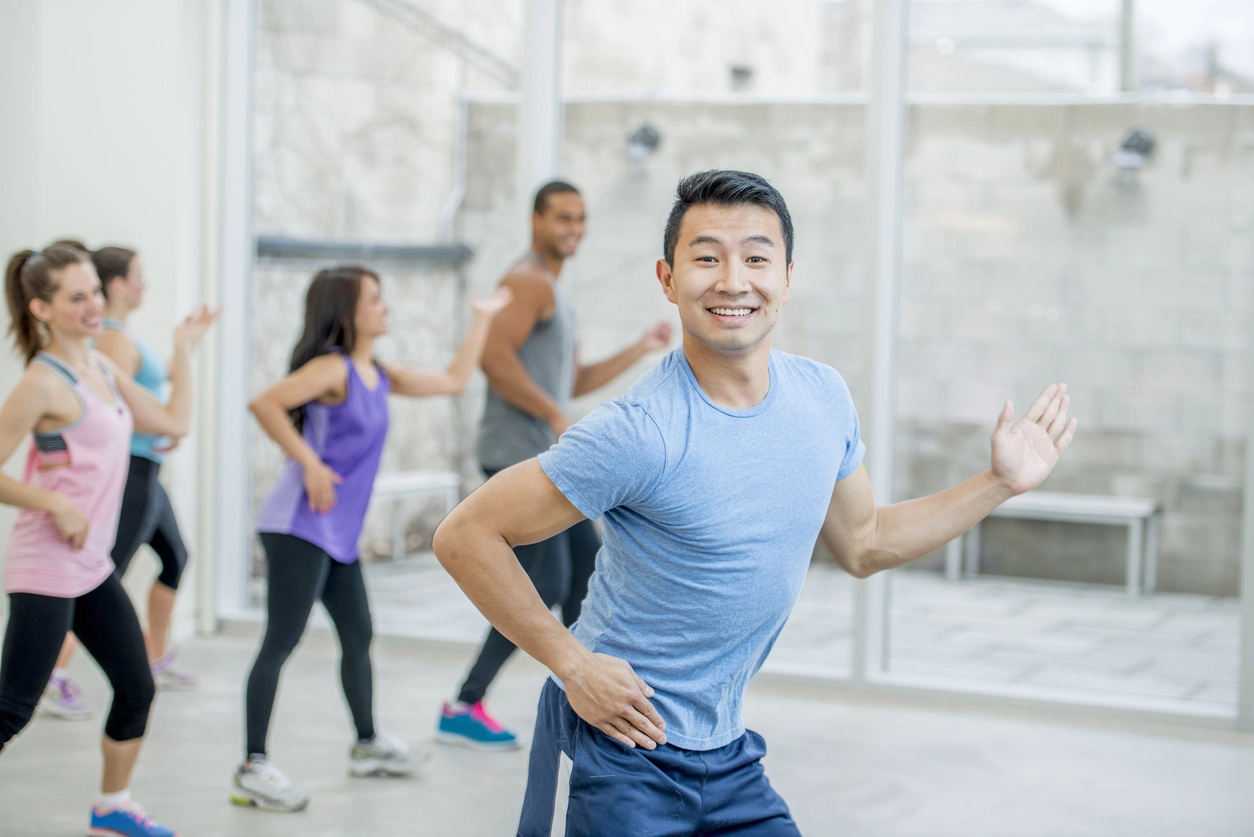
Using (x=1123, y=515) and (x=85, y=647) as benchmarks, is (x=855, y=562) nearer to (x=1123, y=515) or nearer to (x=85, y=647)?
(x=85, y=647)

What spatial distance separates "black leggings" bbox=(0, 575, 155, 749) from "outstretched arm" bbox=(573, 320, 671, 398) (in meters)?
1.63

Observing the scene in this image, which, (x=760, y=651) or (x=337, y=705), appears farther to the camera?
(x=337, y=705)

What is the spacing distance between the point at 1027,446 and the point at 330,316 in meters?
1.91

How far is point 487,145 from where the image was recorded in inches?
188

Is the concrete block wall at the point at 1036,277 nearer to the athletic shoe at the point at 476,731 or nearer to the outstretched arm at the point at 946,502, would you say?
the athletic shoe at the point at 476,731

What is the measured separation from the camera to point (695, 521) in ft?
5.22

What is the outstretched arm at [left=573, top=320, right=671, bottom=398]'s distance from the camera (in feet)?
12.5

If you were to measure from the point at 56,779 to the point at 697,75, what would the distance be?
289 cm

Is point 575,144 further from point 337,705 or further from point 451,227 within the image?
point 337,705

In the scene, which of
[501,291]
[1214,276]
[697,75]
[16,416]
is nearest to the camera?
[16,416]

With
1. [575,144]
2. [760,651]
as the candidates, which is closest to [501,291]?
[575,144]

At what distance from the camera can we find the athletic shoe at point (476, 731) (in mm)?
3654

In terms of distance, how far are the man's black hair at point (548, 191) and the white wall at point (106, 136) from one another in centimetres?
165

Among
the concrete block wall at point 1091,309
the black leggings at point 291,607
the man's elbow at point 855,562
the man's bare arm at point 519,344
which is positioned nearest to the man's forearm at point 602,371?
the man's bare arm at point 519,344
